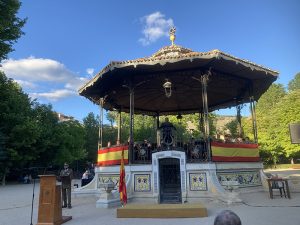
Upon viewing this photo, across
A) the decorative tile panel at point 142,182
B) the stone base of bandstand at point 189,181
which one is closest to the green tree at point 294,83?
the stone base of bandstand at point 189,181

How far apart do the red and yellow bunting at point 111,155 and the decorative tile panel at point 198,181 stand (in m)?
3.57

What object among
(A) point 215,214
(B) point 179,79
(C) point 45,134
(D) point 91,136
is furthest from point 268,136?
(A) point 215,214

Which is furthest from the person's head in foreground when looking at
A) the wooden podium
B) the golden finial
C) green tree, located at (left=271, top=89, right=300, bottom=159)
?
green tree, located at (left=271, top=89, right=300, bottom=159)

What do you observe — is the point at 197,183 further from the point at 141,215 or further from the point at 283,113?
the point at 283,113

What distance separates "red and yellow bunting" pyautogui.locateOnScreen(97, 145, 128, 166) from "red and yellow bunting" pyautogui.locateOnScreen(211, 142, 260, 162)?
4.65 meters

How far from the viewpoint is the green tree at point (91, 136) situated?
5338 cm

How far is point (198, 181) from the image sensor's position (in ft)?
44.7

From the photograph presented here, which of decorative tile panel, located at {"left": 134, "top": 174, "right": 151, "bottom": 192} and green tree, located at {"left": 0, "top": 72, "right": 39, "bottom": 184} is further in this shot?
green tree, located at {"left": 0, "top": 72, "right": 39, "bottom": 184}

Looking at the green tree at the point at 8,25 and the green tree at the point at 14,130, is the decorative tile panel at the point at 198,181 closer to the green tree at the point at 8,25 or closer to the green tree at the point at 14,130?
the green tree at the point at 8,25

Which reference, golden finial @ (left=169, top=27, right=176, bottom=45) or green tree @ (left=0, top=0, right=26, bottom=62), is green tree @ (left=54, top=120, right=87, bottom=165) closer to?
green tree @ (left=0, top=0, right=26, bottom=62)

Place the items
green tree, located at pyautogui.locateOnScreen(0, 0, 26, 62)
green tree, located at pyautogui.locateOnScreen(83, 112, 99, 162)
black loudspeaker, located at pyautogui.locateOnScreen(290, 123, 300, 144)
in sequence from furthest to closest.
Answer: green tree, located at pyautogui.locateOnScreen(83, 112, 99, 162) → green tree, located at pyautogui.locateOnScreen(0, 0, 26, 62) → black loudspeaker, located at pyautogui.locateOnScreen(290, 123, 300, 144)

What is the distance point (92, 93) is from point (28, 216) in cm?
971

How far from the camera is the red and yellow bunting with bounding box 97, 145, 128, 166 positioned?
50.3 ft

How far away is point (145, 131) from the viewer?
2029 inches
